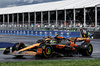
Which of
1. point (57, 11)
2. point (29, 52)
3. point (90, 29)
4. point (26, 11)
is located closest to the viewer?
point (29, 52)

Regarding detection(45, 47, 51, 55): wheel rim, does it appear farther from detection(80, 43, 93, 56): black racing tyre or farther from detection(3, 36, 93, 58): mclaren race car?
detection(80, 43, 93, 56): black racing tyre

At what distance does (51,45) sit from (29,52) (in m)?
1.49

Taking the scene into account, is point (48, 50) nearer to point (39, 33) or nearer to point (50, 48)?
point (50, 48)

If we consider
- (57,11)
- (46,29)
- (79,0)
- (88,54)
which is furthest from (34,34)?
(88,54)

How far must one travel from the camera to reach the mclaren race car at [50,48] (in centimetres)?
1339

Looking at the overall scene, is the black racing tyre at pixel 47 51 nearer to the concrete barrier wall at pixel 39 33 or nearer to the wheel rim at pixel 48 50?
the wheel rim at pixel 48 50

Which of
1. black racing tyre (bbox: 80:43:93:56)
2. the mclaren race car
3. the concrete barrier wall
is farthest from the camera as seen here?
the concrete barrier wall

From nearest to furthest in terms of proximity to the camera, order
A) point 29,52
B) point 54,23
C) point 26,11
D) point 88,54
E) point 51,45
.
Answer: point 29,52
point 51,45
point 88,54
point 54,23
point 26,11

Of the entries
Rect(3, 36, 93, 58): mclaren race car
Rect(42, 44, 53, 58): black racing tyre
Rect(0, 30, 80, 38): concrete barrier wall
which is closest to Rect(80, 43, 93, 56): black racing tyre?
Rect(3, 36, 93, 58): mclaren race car

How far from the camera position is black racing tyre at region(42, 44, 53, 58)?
13491 millimetres

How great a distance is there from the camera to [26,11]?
172 ft

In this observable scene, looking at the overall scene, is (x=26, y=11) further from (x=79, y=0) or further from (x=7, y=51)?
(x=7, y=51)

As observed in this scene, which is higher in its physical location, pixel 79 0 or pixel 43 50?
pixel 79 0

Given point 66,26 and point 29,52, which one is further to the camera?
point 66,26
